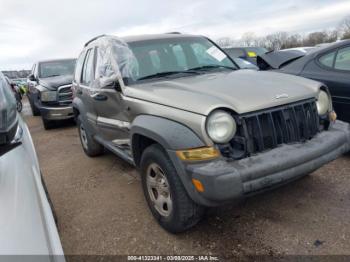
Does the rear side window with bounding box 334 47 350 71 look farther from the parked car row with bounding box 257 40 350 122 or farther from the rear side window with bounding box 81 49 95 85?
the rear side window with bounding box 81 49 95 85

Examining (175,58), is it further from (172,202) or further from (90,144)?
(90,144)

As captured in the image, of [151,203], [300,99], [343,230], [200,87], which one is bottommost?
[343,230]

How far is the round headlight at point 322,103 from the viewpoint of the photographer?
3031 millimetres

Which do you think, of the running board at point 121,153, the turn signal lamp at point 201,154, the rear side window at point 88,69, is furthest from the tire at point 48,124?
the turn signal lamp at point 201,154

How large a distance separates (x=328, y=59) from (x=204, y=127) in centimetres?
286

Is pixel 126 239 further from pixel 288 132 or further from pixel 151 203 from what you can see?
pixel 288 132

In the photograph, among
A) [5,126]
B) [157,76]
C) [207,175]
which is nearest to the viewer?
[5,126]

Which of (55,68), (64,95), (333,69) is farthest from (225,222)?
(55,68)

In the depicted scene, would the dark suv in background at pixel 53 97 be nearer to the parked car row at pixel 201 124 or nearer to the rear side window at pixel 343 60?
the parked car row at pixel 201 124

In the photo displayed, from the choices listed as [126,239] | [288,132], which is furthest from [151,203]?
[288,132]

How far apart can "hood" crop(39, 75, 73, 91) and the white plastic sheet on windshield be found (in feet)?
16.1

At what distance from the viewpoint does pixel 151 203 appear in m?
A: 3.08

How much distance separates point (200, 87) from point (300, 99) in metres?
0.91

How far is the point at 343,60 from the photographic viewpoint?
4.12 metres
